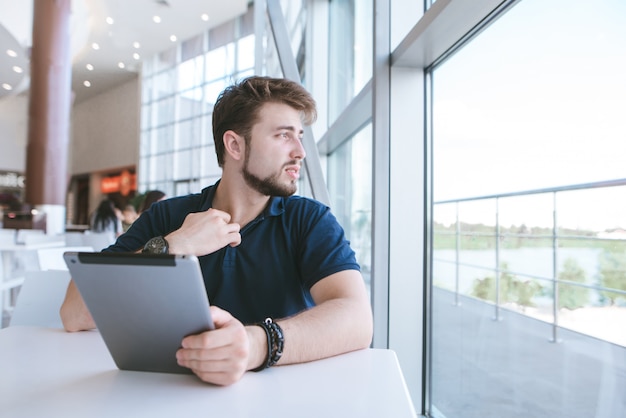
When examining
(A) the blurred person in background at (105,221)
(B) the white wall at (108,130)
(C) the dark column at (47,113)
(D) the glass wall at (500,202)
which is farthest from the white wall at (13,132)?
(D) the glass wall at (500,202)

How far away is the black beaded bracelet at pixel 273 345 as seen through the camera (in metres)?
0.71

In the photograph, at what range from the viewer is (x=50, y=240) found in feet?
15.3

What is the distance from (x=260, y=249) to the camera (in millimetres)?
1118

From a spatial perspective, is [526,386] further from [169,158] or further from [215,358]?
[169,158]

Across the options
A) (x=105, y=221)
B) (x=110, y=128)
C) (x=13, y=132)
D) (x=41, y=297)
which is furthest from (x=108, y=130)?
(x=41, y=297)

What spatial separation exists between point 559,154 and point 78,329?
1.30 m

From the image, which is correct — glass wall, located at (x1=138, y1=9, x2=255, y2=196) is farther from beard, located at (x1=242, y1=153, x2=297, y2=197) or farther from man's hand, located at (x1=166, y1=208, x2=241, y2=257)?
man's hand, located at (x1=166, y1=208, x2=241, y2=257)

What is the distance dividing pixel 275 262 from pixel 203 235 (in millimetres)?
181

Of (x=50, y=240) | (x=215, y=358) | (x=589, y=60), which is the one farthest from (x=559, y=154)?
(x=50, y=240)

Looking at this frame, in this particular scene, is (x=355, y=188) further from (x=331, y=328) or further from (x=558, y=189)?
(x=331, y=328)

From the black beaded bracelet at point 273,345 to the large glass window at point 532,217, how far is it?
0.83 m

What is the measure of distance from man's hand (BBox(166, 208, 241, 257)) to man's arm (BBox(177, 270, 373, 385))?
0.24m

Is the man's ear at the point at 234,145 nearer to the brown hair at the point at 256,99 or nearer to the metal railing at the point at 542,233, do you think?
the brown hair at the point at 256,99

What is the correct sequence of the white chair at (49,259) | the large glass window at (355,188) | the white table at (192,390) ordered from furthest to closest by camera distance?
1. the large glass window at (355,188)
2. the white chair at (49,259)
3. the white table at (192,390)
